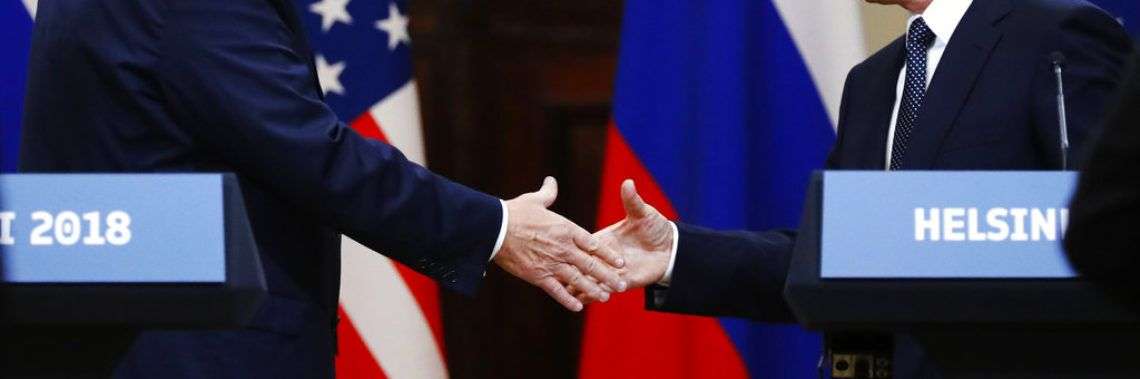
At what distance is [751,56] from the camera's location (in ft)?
10.1

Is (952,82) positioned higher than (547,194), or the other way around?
(952,82)

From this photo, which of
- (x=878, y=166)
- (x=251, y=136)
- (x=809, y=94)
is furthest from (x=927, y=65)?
(x=251, y=136)

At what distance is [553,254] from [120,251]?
1.10m

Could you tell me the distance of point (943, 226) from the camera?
1.39 m

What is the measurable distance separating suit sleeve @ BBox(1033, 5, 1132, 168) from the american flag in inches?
51.4

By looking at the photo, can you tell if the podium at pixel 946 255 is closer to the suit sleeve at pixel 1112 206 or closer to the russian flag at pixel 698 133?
the suit sleeve at pixel 1112 206

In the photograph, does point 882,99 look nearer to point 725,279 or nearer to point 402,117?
point 725,279

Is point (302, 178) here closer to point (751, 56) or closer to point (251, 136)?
point (251, 136)

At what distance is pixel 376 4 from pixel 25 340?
1719 millimetres

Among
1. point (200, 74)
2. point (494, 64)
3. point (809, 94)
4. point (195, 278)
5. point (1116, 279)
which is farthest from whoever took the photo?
point (494, 64)

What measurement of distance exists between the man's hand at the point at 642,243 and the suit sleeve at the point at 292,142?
0.42 meters

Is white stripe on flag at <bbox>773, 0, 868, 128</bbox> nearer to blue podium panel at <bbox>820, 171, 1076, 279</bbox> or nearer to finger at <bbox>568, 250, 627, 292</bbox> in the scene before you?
finger at <bbox>568, 250, 627, 292</bbox>

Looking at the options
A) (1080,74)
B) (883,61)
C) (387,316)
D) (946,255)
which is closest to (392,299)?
(387,316)

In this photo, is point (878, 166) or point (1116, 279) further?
point (878, 166)
